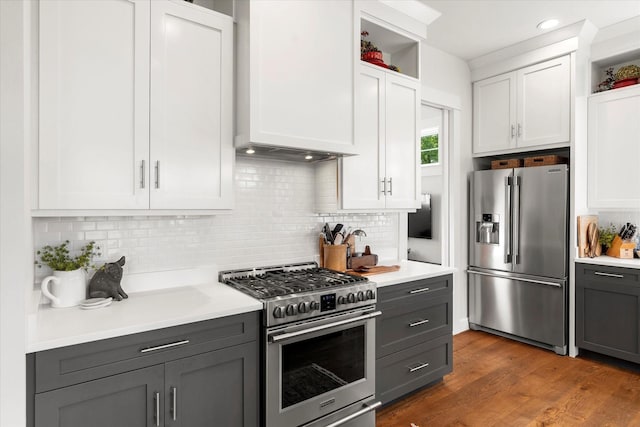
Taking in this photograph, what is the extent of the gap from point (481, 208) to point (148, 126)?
3250 millimetres

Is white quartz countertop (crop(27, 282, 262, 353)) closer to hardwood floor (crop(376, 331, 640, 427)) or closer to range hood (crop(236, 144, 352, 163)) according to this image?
range hood (crop(236, 144, 352, 163))

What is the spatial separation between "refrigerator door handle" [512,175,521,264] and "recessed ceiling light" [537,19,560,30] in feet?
4.30

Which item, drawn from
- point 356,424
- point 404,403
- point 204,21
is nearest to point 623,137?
point 404,403

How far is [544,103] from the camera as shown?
11.6ft

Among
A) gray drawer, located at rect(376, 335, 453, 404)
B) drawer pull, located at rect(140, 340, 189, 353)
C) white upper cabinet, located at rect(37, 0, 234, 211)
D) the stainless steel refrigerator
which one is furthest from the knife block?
drawer pull, located at rect(140, 340, 189, 353)

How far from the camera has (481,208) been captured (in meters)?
3.89

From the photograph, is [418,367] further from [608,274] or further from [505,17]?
[505,17]

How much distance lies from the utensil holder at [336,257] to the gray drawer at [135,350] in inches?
39.6

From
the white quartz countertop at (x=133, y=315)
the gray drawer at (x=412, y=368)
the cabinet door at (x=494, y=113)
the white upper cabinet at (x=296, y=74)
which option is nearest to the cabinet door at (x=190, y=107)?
the white upper cabinet at (x=296, y=74)

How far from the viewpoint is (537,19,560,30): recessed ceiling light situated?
3199mm

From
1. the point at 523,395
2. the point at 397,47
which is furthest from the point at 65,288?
the point at 523,395

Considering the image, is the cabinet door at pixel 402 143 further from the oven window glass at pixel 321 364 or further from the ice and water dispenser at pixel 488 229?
the ice and water dispenser at pixel 488 229

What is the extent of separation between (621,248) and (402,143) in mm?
2236

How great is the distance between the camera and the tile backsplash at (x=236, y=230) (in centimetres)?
200
